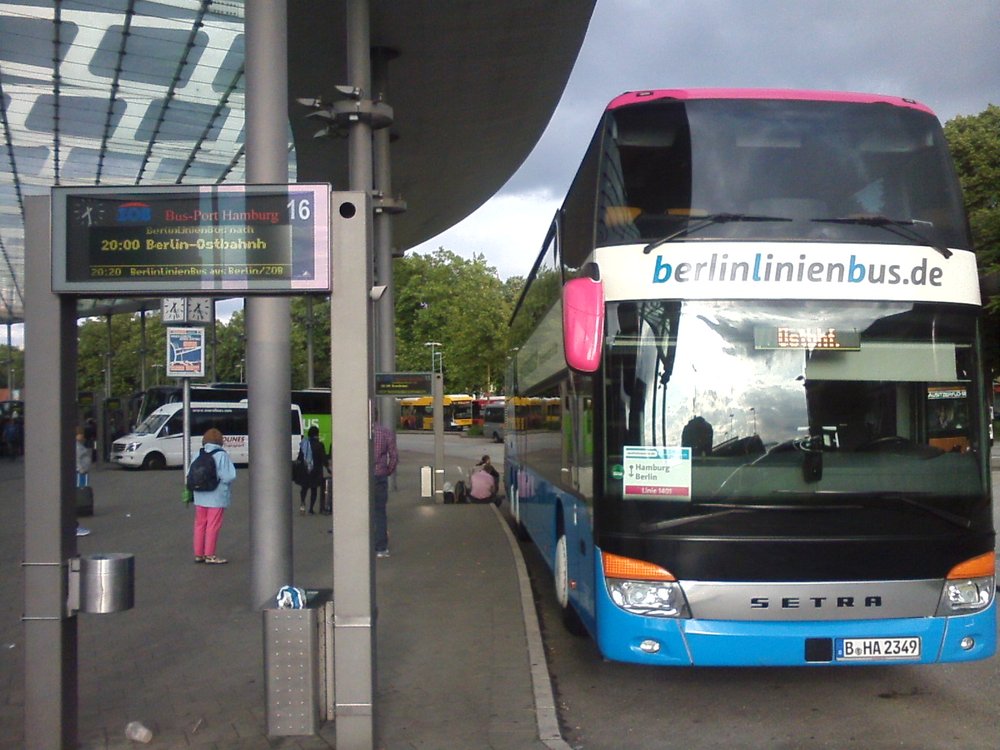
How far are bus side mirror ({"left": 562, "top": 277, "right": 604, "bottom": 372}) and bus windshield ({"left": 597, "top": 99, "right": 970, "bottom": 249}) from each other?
43 centimetres

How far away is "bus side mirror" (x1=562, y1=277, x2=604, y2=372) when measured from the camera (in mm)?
6140

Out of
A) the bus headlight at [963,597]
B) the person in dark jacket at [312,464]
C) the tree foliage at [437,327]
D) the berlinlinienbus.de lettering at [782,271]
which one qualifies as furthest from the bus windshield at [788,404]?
the tree foliage at [437,327]

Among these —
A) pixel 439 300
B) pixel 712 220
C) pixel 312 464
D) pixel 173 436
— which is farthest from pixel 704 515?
pixel 439 300

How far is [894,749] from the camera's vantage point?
5.79 metres

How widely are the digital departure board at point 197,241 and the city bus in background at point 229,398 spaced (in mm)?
32567

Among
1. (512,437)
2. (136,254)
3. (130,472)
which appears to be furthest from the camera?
(130,472)

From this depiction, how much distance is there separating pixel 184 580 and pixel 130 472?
2592 centimetres

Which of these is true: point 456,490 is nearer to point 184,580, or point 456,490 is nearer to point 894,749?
point 184,580

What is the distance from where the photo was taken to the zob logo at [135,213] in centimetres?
561

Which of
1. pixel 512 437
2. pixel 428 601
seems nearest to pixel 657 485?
pixel 428 601

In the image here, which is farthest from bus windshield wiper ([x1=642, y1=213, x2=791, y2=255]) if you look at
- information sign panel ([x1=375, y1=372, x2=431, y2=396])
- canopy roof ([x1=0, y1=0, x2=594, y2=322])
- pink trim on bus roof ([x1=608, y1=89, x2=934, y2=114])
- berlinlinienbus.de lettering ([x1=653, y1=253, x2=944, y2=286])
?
information sign panel ([x1=375, y1=372, x2=431, y2=396])

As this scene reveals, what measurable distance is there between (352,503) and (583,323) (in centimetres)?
174

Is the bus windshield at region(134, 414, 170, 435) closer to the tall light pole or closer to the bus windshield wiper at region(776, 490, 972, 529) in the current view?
the tall light pole

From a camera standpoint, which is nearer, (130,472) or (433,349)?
(130,472)
